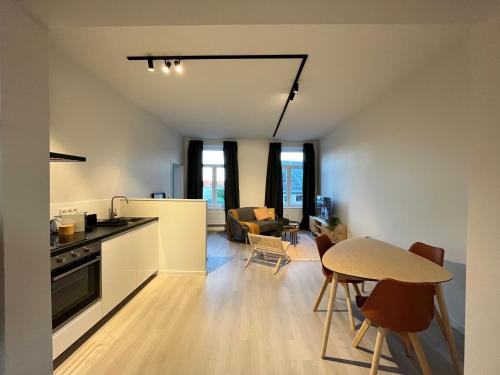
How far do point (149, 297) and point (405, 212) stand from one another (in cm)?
341

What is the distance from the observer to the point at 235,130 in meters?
5.95

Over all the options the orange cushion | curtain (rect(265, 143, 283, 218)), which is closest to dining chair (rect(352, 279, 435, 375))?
the orange cushion

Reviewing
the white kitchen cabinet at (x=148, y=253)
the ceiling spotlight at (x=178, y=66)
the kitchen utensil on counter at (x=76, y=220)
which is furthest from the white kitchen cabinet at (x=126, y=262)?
the ceiling spotlight at (x=178, y=66)

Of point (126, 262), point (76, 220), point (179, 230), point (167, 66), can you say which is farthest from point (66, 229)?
point (167, 66)

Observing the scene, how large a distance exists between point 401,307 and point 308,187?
5.89 m

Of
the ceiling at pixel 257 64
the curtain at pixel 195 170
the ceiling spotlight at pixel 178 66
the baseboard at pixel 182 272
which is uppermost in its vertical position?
the ceiling at pixel 257 64

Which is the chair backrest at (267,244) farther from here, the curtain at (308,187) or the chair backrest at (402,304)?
the curtain at (308,187)

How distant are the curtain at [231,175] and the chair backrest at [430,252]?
524cm

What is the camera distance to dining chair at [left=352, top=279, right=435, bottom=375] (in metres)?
1.39

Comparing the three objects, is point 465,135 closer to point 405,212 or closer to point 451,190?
point 451,190

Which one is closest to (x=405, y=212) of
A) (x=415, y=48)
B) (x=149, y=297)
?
(x=415, y=48)

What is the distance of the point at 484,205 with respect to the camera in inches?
38.5

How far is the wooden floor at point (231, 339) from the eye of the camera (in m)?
1.74

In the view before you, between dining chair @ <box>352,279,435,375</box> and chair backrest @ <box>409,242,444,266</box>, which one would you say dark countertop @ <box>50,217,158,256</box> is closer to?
dining chair @ <box>352,279,435,375</box>
